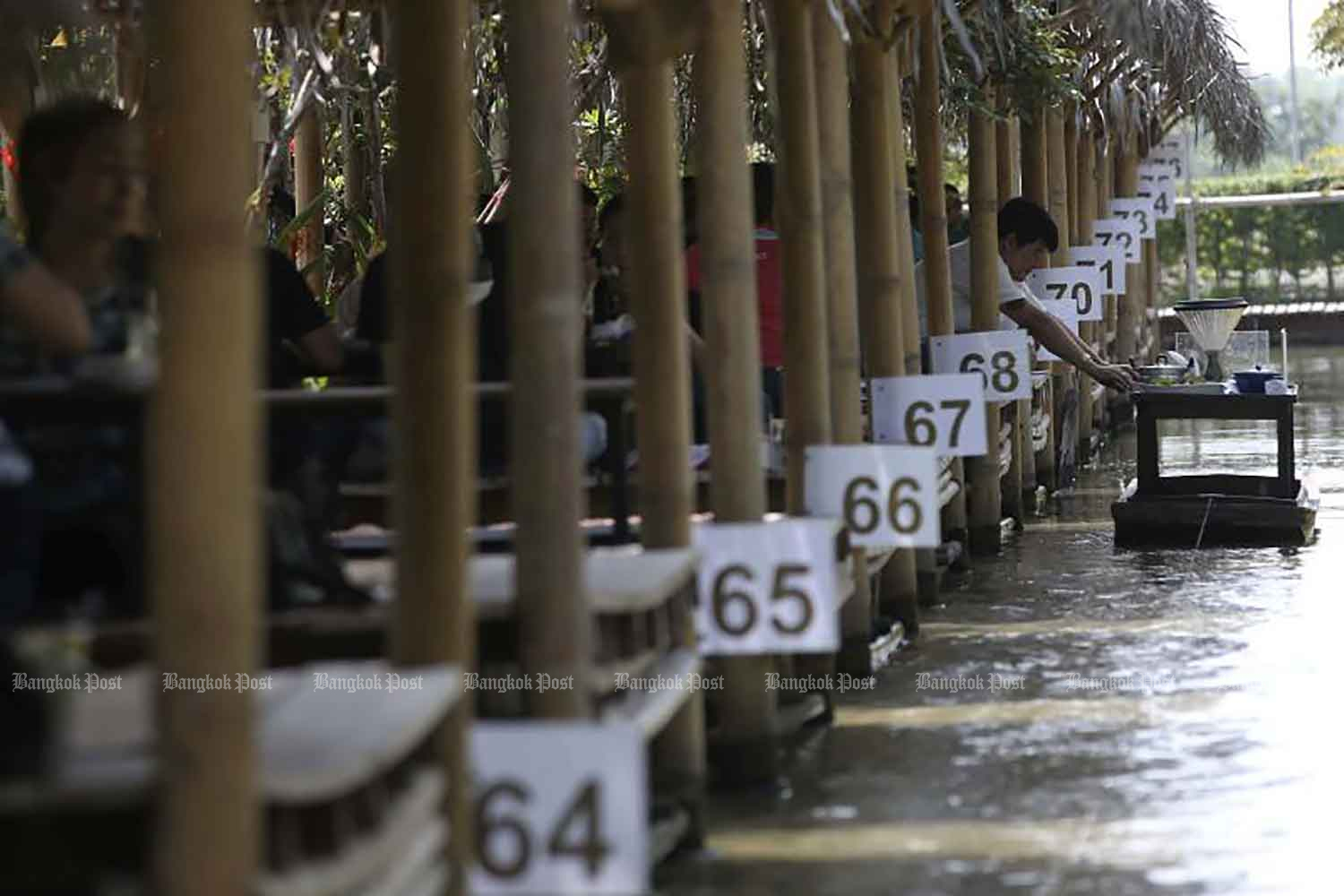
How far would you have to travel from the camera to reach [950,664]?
9.49m

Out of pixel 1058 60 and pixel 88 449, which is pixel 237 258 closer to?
pixel 88 449

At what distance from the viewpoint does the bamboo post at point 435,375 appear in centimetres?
462

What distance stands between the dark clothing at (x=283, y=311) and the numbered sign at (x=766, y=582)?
1501mm

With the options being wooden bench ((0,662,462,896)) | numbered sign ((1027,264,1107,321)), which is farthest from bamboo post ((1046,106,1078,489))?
wooden bench ((0,662,462,896))

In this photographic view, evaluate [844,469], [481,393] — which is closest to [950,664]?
[844,469]

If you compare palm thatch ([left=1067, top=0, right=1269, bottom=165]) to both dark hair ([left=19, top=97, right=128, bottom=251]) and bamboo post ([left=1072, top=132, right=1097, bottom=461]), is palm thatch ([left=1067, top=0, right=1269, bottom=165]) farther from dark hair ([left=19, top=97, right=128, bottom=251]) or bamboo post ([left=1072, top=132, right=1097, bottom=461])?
dark hair ([left=19, top=97, right=128, bottom=251])

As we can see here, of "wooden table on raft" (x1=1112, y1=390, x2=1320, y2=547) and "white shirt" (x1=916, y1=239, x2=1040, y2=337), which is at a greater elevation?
"white shirt" (x1=916, y1=239, x2=1040, y2=337)

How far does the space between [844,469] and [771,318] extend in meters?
2.55

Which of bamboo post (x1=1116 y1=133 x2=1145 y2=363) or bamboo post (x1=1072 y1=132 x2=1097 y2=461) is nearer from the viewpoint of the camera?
bamboo post (x1=1072 y1=132 x2=1097 y2=461)

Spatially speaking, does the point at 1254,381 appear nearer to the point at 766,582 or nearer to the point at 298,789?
the point at 766,582

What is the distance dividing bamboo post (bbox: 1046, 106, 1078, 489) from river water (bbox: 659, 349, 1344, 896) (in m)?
A: 4.84

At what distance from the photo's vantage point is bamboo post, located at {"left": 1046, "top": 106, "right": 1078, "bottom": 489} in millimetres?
17047

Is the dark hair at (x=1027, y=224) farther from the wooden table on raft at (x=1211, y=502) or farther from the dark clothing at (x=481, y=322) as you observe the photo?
the dark clothing at (x=481, y=322)

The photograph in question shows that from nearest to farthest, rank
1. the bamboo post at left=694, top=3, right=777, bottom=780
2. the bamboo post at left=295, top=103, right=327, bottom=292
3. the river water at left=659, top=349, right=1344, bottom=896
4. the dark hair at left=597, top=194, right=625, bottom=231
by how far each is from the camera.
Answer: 1. the river water at left=659, top=349, right=1344, bottom=896
2. the bamboo post at left=694, top=3, right=777, bottom=780
3. the dark hair at left=597, top=194, right=625, bottom=231
4. the bamboo post at left=295, top=103, right=327, bottom=292
